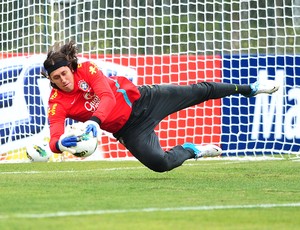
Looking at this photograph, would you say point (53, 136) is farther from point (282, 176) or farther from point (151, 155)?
point (282, 176)

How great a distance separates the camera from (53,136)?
8.56 metres

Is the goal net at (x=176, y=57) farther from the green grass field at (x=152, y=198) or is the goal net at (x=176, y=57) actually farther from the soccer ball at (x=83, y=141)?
the soccer ball at (x=83, y=141)

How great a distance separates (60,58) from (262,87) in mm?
2654

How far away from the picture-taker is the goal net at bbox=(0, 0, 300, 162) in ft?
48.6

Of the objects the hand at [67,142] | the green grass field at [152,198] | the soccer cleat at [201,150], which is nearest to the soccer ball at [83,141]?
the hand at [67,142]

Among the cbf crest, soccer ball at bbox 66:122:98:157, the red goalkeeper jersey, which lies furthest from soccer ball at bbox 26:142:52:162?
soccer ball at bbox 66:122:98:157

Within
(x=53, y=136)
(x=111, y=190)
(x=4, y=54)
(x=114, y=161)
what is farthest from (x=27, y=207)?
(x=4, y=54)

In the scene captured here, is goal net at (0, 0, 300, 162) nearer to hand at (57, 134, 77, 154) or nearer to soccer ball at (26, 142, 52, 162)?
soccer ball at (26, 142, 52, 162)

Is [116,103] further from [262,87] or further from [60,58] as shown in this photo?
[262,87]

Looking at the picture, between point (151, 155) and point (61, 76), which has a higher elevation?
point (61, 76)

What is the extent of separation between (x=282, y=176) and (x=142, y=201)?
10.3 feet

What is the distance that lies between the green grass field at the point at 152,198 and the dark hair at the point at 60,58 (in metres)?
1.11

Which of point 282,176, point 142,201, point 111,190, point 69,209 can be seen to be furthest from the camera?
point 282,176

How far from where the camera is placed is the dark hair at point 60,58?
28.4ft
